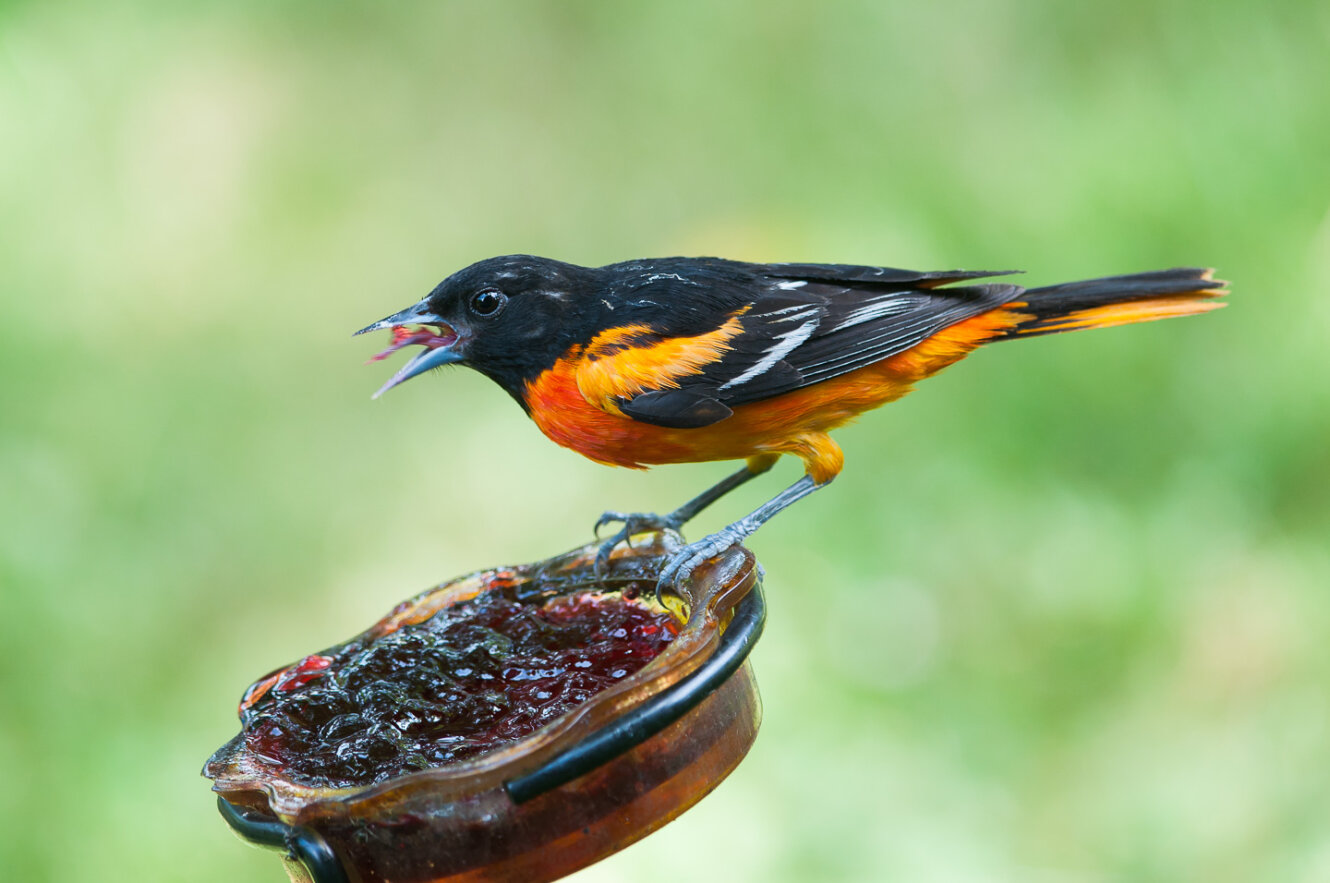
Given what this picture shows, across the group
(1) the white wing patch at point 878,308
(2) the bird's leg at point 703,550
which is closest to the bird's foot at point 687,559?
(2) the bird's leg at point 703,550

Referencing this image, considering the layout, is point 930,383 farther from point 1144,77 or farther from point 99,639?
point 99,639

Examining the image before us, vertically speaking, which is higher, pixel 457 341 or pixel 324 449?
pixel 457 341

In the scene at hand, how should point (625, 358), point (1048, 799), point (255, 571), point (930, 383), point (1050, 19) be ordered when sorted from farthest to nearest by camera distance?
A: point (1050, 19)
point (930, 383)
point (255, 571)
point (1048, 799)
point (625, 358)

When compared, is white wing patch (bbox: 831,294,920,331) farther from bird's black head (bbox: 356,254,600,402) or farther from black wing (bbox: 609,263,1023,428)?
bird's black head (bbox: 356,254,600,402)

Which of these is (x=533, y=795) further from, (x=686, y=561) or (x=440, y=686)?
(x=686, y=561)

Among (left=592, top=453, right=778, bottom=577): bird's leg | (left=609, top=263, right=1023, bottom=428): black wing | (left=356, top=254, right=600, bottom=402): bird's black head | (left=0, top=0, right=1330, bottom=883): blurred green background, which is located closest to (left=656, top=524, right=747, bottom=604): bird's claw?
(left=609, top=263, right=1023, bottom=428): black wing

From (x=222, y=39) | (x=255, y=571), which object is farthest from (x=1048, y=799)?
(x=222, y=39)

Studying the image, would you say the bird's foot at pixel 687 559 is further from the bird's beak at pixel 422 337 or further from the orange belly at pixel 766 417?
the bird's beak at pixel 422 337
